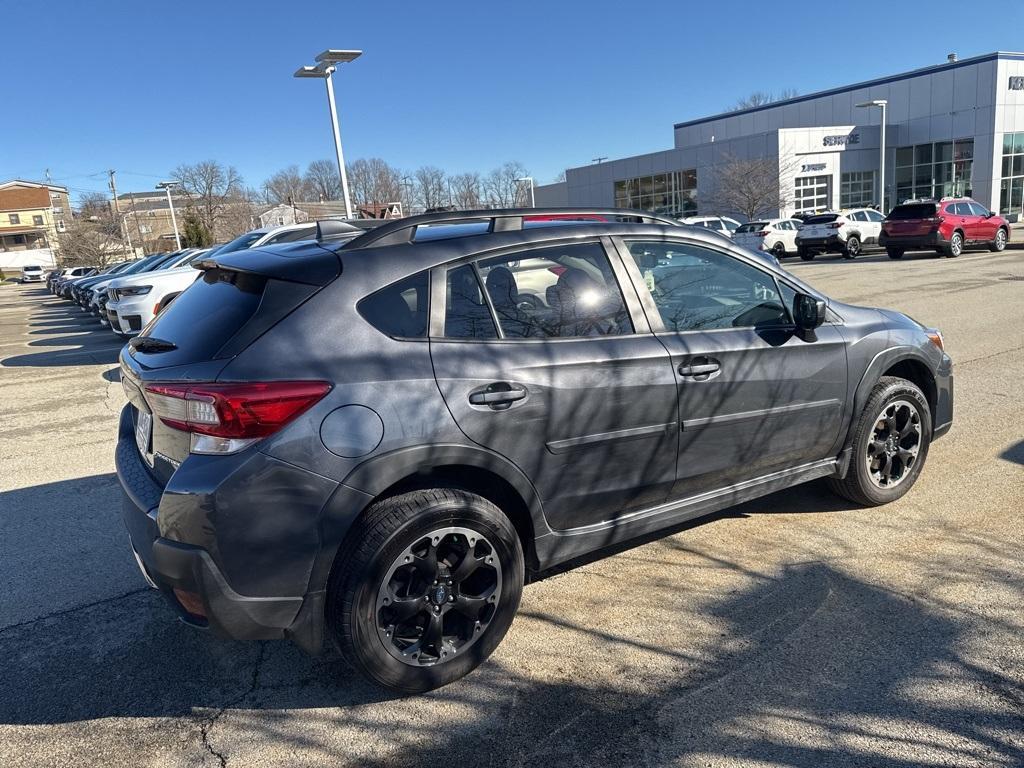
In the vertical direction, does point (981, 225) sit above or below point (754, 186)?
below

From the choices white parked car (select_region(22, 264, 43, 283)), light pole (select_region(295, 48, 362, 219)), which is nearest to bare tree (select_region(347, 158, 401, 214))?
white parked car (select_region(22, 264, 43, 283))

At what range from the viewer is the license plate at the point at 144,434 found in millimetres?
2957

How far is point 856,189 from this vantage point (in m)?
45.8

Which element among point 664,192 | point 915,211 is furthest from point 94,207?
point 915,211

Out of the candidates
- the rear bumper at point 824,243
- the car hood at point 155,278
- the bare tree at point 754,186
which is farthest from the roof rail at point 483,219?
the bare tree at point 754,186

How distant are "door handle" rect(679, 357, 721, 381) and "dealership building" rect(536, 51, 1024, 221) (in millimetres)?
37962

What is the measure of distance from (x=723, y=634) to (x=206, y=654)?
2265 millimetres

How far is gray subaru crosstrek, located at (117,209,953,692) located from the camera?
2.57 metres

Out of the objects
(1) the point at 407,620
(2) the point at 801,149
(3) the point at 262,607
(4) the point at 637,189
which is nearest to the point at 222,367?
(3) the point at 262,607

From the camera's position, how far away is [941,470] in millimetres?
4914

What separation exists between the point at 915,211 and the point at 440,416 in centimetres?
2401

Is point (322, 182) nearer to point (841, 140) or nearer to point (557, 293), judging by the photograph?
point (841, 140)

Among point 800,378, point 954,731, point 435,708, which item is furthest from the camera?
point 800,378

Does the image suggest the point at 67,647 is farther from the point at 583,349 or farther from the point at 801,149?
the point at 801,149
